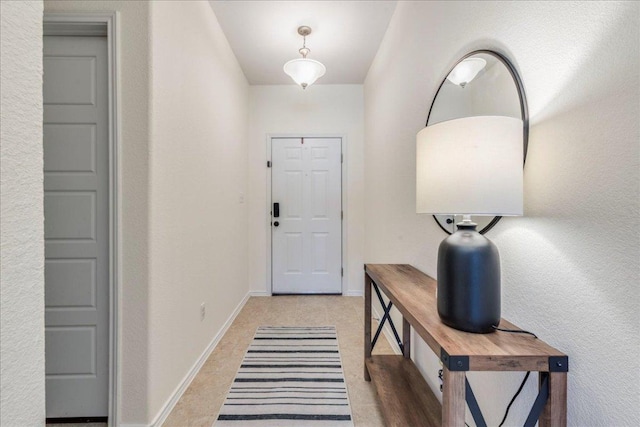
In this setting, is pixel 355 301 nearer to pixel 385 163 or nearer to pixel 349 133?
pixel 385 163

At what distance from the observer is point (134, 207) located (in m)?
1.33

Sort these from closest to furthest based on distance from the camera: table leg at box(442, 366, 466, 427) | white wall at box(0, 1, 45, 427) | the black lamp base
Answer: white wall at box(0, 1, 45, 427) → table leg at box(442, 366, 466, 427) → the black lamp base

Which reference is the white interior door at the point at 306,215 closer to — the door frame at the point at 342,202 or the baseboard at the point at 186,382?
the door frame at the point at 342,202

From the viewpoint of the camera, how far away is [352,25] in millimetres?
2318

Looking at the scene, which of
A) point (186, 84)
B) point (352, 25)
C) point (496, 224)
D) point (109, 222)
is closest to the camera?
point (496, 224)

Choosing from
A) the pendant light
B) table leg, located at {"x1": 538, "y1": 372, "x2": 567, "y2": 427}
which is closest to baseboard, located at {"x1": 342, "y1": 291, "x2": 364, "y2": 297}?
the pendant light

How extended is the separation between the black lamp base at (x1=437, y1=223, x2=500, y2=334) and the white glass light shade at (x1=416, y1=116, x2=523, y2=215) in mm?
111

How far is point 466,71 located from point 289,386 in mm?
1941

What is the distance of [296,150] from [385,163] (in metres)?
1.35

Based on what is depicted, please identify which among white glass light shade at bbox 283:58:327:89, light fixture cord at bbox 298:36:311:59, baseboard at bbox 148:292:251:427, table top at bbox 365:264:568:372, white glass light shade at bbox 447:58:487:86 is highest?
light fixture cord at bbox 298:36:311:59

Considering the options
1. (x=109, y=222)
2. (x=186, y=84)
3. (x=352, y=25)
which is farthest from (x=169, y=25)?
(x=352, y=25)

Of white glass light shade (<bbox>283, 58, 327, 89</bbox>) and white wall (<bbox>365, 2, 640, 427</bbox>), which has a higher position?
white glass light shade (<bbox>283, 58, 327, 89</bbox>)

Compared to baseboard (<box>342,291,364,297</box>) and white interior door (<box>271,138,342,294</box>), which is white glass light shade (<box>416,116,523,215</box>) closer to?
white interior door (<box>271,138,342,294</box>)

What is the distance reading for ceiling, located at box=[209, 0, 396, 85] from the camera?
6.93 feet
